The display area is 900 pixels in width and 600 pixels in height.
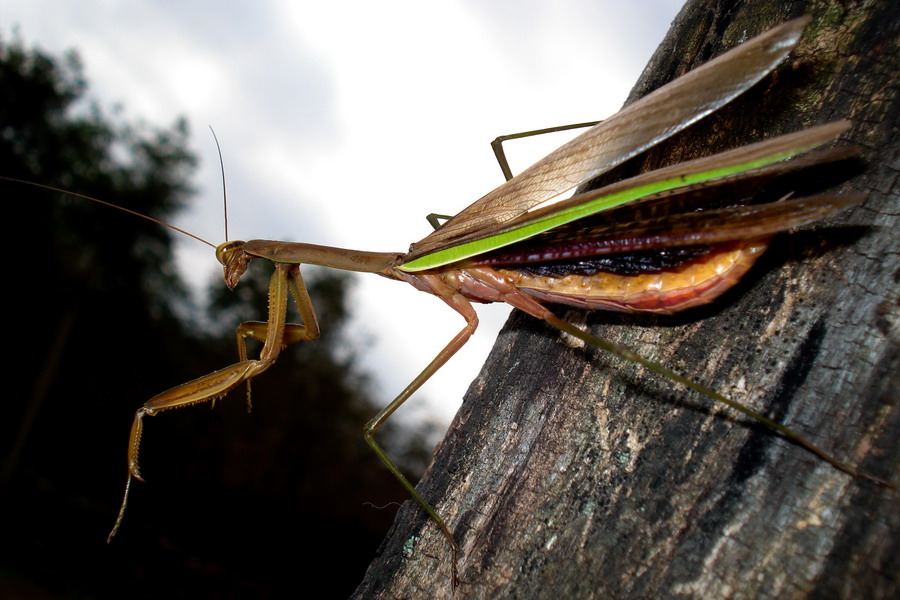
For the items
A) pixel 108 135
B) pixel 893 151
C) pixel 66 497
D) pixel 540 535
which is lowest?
pixel 66 497

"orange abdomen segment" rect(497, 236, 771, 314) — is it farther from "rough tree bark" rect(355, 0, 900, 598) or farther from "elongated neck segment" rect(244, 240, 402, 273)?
"elongated neck segment" rect(244, 240, 402, 273)

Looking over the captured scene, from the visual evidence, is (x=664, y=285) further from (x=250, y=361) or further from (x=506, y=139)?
(x=250, y=361)

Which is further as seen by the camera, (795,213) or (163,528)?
(163,528)

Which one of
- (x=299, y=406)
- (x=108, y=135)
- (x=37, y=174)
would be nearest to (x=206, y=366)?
(x=299, y=406)

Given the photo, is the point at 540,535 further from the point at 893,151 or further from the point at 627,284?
the point at 893,151

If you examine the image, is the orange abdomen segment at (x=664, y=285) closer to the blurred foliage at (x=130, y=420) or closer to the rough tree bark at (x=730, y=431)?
the rough tree bark at (x=730, y=431)

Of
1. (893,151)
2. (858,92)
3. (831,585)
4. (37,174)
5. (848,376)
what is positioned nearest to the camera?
(831,585)

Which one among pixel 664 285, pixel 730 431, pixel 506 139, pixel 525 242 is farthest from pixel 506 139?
pixel 730 431

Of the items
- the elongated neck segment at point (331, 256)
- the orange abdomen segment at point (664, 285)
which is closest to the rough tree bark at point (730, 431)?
the orange abdomen segment at point (664, 285)
